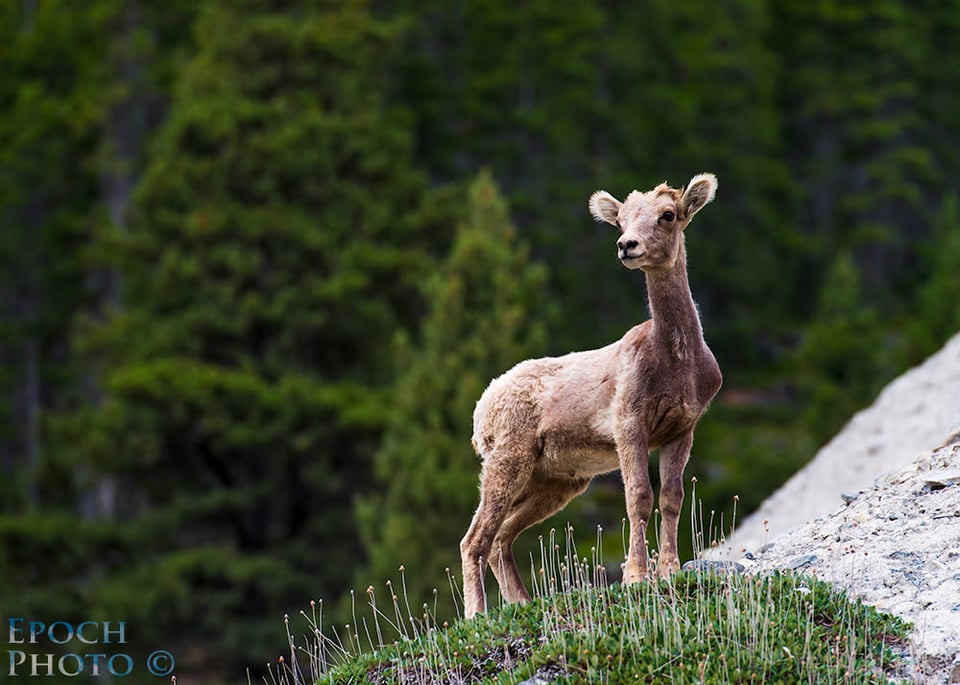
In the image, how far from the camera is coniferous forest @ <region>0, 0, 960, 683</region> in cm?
2625

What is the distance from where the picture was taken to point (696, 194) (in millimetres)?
8359

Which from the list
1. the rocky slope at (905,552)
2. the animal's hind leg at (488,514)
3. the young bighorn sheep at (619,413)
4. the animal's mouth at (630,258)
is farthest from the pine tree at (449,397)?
the animal's mouth at (630,258)

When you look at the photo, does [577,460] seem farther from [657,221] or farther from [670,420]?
[657,221]

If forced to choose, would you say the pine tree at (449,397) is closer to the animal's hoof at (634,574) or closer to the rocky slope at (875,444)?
the rocky slope at (875,444)

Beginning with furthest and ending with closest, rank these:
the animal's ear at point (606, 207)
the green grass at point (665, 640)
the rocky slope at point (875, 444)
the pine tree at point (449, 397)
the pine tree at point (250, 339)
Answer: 1. the pine tree at point (250, 339)
2. the pine tree at point (449, 397)
3. the rocky slope at point (875, 444)
4. the animal's ear at point (606, 207)
5. the green grass at point (665, 640)

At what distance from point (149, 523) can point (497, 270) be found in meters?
9.29

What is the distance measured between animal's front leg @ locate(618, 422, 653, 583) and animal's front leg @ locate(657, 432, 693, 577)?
99 mm

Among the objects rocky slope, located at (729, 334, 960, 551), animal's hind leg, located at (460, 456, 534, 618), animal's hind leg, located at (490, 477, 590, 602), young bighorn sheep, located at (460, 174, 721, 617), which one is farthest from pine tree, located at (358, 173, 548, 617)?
young bighorn sheep, located at (460, 174, 721, 617)

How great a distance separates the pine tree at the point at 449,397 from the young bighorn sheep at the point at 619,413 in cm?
1197

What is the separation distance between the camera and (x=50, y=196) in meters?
40.2

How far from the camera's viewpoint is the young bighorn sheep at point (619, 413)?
8328 mm

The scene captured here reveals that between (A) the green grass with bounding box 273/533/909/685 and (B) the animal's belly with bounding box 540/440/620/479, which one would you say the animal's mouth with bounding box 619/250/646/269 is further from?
(A) the green grass with bounding box 273/533/909/685

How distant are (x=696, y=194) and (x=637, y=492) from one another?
1.83 metres

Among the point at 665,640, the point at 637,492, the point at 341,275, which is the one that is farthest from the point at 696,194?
the point at 341,275
